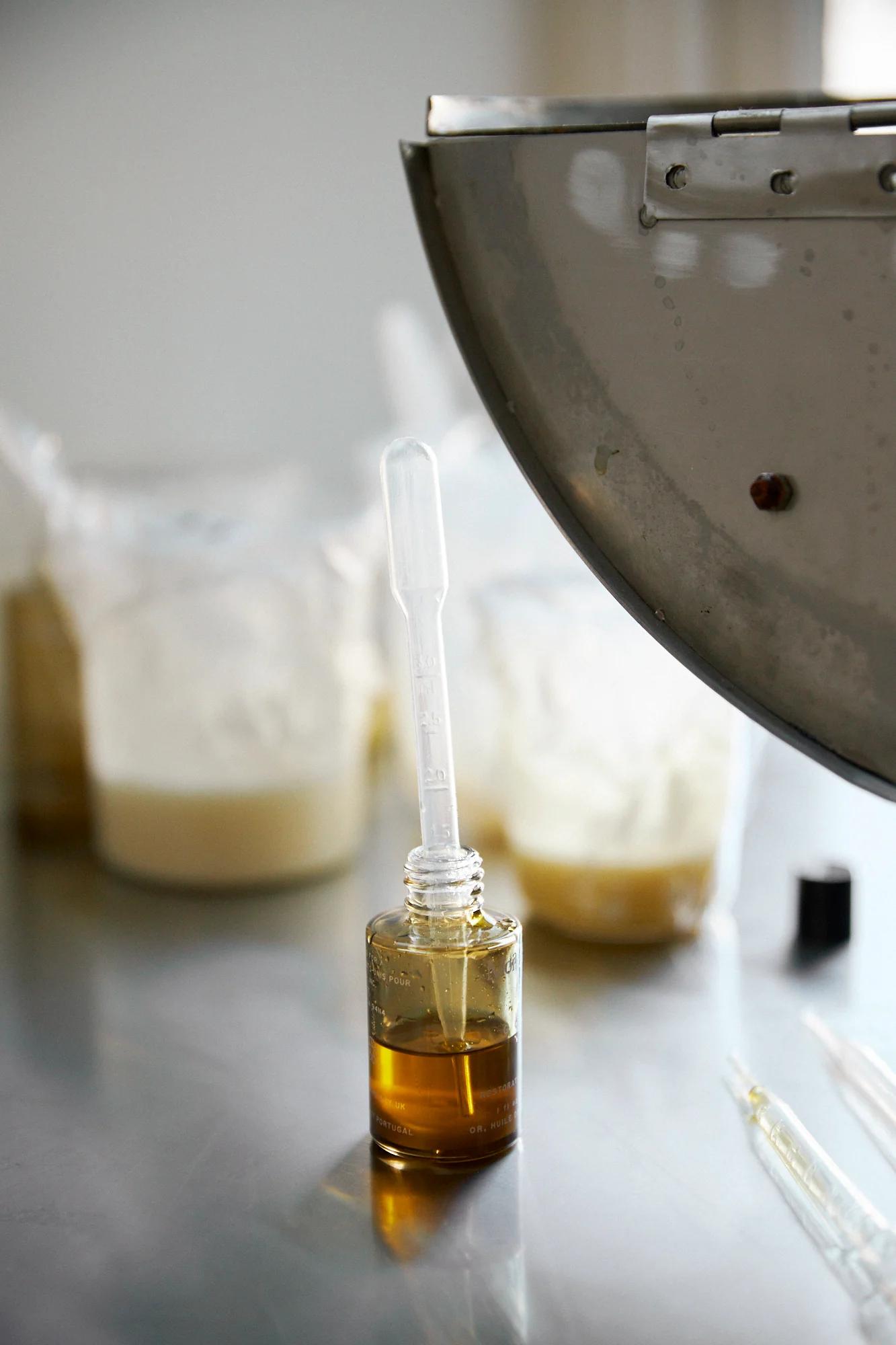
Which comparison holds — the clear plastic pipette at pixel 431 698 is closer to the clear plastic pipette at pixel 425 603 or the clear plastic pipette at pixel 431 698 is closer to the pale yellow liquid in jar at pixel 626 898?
the clear plastic pipette at pixel 425 603

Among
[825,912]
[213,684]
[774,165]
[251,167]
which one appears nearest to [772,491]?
[774,165]

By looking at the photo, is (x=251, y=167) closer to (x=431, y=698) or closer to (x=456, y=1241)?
(x=431, y=698)

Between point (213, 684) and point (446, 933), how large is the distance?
0.40 m

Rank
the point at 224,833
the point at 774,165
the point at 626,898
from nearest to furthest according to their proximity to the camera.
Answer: the point at 774,165 < the point at 626,898 < the point at 224,833

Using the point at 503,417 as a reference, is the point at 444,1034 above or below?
below

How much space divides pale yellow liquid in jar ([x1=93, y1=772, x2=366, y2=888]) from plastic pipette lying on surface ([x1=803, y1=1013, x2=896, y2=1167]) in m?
0.38

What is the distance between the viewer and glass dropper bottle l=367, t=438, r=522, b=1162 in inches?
22.7

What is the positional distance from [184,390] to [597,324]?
1052 millimetres

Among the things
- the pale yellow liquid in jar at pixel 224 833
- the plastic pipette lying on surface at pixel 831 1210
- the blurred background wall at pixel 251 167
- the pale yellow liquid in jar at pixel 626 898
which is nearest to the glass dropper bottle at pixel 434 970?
the plastic pipette lying on surface at pixel 831 1210

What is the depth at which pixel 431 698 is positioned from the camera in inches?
23.8

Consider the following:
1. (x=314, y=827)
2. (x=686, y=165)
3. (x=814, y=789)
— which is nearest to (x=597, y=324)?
(x=686, y=165)

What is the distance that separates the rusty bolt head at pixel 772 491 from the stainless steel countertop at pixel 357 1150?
0.88 ft

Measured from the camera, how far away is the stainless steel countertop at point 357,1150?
49 centimetres

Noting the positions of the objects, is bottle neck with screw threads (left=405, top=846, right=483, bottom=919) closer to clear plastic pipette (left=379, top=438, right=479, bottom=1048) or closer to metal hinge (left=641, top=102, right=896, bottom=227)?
clear plastic pipette (left=379, top=438, right=479, bottom=1048)
